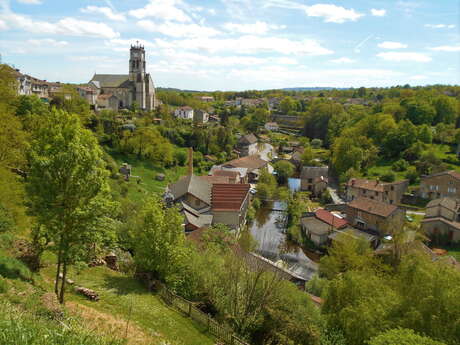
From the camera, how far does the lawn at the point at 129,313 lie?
11.3 m

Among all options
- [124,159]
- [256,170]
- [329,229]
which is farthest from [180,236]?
[256,170]

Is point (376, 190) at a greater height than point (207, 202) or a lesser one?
lesser

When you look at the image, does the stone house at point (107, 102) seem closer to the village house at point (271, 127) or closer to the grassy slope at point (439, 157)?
the grassy slope at point (439, 157)

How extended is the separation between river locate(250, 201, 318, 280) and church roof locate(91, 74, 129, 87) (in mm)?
50109

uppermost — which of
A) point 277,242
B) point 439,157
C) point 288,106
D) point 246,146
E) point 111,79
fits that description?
point 111,79

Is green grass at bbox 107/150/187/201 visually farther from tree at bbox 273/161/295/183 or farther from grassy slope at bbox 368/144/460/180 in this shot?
grassy slope at bbox 368/144/460/180

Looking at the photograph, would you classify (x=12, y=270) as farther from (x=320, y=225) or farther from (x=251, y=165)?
(x=251, y=165)

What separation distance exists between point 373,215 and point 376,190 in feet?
37.0

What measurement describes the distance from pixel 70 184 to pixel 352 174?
5176 cm

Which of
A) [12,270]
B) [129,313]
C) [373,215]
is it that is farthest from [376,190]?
[12,270]

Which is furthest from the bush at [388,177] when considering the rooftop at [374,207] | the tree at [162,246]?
the tree at [162,246]

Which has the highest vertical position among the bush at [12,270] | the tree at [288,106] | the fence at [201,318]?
the tree at [288,106]

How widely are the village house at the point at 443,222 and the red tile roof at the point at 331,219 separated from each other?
8661 millimetres

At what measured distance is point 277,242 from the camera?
119 ft
